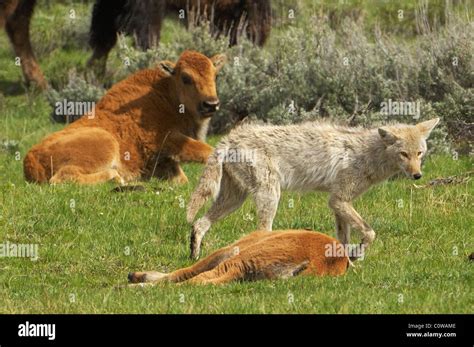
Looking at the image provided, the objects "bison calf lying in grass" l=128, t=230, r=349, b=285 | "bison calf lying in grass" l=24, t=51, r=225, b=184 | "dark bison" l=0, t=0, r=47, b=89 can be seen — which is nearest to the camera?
"bison calf lying in grass" l=128, t=230, r=349, b=285

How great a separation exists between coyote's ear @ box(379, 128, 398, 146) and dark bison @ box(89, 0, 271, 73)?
29.7 feet

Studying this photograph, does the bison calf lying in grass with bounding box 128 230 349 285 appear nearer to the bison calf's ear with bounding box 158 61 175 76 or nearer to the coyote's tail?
the coyote's tail

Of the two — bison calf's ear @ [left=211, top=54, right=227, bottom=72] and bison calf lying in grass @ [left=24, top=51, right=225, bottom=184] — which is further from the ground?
bison calf's ear @ [left=211, top=54, right=227, bottom=72]

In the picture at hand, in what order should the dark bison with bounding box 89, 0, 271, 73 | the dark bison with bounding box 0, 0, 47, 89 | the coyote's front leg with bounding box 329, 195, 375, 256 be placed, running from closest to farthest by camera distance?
the coyote's front leg with bounding box 329, 195, 375, 256, the dark bison with bounding box 89, 0, 271, 73, the dark bison with bounding box 0, 0, 47, 89

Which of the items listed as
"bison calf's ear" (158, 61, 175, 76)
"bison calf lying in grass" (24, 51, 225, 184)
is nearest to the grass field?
"bison calf lying in grass" (24, 51, 225, 184)

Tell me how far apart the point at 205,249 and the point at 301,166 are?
3.80 feet

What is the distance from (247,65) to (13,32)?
4911 millimetres

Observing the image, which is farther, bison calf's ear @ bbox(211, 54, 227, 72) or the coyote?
bison calf's ear @ bbox(211, 54, 227, 72)

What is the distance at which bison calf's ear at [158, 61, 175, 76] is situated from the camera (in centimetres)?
1473

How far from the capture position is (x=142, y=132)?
14.5 metres

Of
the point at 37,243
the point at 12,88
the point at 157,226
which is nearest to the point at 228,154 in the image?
the point at 157,226

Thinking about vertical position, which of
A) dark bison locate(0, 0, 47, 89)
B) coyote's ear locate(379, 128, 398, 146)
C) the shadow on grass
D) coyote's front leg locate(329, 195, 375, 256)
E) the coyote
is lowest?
the shadow on grass

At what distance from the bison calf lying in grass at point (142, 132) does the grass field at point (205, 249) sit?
0.42 meters

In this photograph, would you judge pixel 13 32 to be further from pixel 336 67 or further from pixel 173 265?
pixel 173 265
